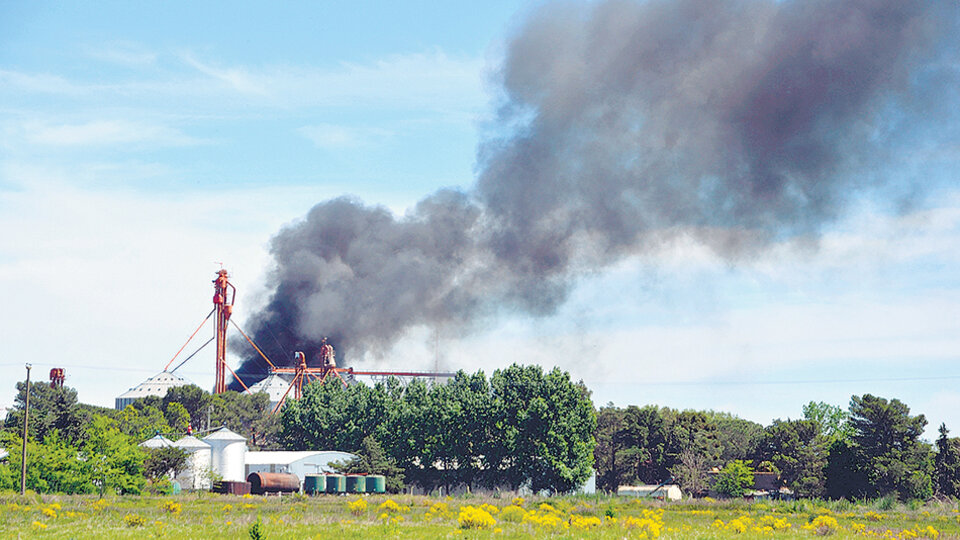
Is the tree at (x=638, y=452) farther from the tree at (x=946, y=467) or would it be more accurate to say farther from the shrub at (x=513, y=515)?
the shrub at (x=513, y=515)

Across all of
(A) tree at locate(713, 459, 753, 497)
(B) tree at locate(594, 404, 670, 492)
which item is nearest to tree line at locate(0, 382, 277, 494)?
(B) tree at locate(594, 404, 670, 492)

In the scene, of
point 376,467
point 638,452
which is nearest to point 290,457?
point 376,467

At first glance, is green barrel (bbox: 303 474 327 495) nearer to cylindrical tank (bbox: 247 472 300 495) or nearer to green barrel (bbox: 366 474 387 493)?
cylindrical tank (bbox: 247 472 300 495)

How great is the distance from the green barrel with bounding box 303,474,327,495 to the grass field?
2014 centimetres

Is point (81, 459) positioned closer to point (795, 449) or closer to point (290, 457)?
point (290, 457)

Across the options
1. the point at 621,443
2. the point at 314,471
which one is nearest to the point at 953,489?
the point at 621,443

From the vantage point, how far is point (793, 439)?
134m

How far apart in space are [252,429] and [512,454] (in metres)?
80.5

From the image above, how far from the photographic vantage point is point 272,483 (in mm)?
98125

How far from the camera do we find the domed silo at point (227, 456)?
11444cm

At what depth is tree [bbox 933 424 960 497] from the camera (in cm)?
11075

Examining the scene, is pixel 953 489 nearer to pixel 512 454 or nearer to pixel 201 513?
pixel 512 454

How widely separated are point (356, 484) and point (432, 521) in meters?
48.2

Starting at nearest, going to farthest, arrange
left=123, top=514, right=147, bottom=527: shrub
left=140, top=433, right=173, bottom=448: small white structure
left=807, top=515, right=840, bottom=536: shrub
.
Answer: left=807, top=515, right=840, bottom=536: shrub → left=123, top=514, right=147, bottom=527: shrub → left=140, top=433, right=173, bottom=448: small white structure
